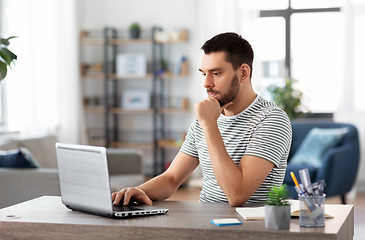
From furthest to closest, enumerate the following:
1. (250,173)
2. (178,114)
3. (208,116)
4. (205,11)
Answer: (178,114) → (205,11) → (208,116) → (250,173)

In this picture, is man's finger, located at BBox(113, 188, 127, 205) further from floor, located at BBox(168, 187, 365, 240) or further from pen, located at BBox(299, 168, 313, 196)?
floor, located at BBox(168, 187, 365, 240)

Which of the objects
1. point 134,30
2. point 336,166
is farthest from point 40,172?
point 134,30

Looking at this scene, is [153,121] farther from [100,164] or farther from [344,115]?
[100,164]

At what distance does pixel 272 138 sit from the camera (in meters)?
1.60

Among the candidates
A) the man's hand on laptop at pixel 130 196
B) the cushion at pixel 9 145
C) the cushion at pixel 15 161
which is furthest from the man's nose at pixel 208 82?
the cushion at pixel 9 145

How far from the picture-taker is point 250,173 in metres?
1.52

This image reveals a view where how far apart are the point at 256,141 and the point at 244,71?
297 mm

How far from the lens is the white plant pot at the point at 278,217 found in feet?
3.89

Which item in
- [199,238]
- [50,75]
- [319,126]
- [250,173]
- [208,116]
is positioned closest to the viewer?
[199,238]

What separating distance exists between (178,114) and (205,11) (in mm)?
1288

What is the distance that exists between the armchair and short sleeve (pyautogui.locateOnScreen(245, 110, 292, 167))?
2328 millimetres

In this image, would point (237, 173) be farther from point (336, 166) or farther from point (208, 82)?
point (336, 166)

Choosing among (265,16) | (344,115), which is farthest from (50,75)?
(344,115)

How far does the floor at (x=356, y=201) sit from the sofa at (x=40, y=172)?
82 centimetres
